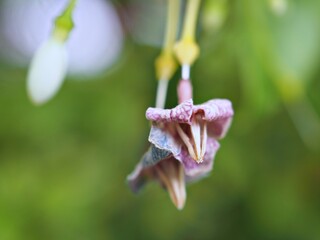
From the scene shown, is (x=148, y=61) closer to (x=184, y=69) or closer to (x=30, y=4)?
(x=30, y=4)

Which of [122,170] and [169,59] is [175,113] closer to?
[169,59]

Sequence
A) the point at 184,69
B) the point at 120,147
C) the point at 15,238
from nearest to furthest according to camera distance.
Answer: the point at 184,69
the point at 15,238
the point at 120,147

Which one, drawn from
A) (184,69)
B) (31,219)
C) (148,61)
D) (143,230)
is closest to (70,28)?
(184,69)

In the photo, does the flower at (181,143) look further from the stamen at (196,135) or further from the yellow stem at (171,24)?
the yellow stem at (171,24)

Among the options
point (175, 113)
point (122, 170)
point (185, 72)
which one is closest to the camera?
point (175, 113)

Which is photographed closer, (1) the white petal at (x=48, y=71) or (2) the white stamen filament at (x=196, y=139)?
(2) the white stamen filament at (x=196, y=139)

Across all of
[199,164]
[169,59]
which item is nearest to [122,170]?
[169,59]

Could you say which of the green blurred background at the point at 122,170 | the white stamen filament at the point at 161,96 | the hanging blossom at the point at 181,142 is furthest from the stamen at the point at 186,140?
the green blurred background at the point at 122,170

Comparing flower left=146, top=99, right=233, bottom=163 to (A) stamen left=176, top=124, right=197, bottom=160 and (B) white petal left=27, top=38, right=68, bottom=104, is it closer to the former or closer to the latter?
(A) stamen left=176, top=124, right=197, bottom=160
